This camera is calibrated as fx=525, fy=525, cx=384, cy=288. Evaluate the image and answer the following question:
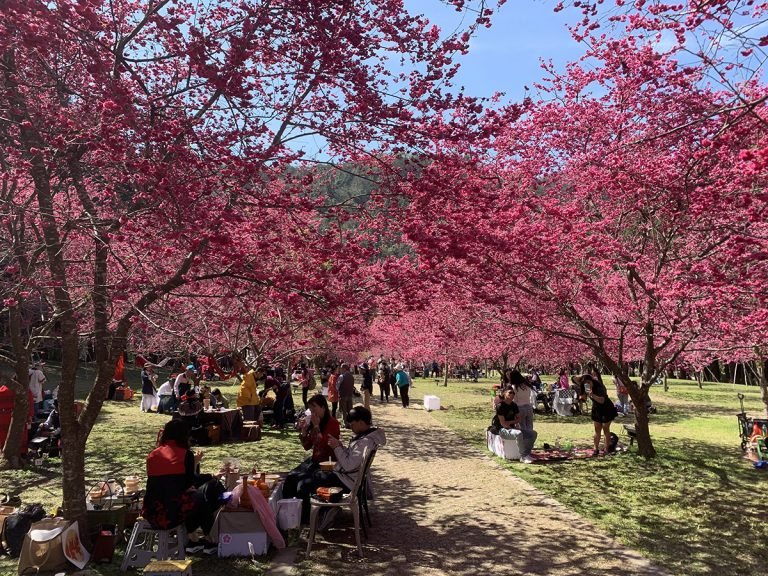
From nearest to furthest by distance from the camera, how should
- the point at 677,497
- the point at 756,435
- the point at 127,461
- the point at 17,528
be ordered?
the point at 17,528, the point at 677,497, the point at 127,461, the point at 756,435

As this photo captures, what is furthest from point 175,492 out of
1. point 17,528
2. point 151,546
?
point 17,528

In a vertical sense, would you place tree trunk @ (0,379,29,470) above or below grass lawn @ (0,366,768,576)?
above

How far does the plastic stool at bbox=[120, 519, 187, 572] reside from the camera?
500 centimetres

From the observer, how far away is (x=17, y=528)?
540 cm

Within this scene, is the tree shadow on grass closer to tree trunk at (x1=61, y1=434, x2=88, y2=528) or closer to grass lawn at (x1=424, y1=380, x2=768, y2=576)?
grass lawn at (x1=424, y1=380, x2=768, y2=576)

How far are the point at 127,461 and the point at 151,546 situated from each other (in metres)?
5.32

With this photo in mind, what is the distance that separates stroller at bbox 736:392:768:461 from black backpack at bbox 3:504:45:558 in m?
11.7

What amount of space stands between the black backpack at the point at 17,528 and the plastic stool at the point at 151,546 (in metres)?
1.20

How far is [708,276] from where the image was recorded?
7531 mm

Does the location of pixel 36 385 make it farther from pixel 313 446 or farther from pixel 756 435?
pixel 756 435

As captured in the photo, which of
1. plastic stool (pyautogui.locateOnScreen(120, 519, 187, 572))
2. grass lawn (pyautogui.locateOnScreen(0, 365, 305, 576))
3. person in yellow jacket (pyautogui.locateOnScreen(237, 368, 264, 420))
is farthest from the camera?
person in yellow jacket (pyautogui.locateOnScreen(237, 368, 264, 420))

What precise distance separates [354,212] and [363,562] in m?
4.20

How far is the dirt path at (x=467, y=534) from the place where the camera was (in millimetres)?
5164

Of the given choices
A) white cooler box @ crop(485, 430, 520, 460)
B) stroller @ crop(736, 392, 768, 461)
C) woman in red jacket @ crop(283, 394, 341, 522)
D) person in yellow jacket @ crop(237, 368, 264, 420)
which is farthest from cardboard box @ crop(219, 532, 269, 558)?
stroller @ crop(736, 392, 768, 461)
